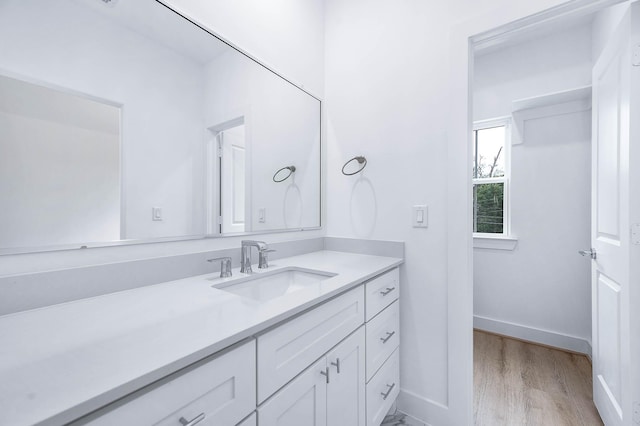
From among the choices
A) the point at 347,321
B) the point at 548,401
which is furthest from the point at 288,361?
the point at 548,401

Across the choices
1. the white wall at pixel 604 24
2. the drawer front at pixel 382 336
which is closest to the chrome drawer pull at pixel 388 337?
the drawer front at pixel 382 336

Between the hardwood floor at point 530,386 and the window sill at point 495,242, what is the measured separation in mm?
849

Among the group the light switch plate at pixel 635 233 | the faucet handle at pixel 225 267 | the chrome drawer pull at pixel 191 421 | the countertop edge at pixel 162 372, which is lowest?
the chrome drawer pull at pixel 191 421

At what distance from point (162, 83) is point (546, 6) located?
64.7 inches

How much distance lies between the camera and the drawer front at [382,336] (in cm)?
122

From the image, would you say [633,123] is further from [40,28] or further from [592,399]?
[40,28]

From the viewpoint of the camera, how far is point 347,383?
1041mm

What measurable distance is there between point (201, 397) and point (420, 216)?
1284mm

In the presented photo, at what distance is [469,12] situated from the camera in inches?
55.1

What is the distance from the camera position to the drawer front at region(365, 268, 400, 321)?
1.23 metres

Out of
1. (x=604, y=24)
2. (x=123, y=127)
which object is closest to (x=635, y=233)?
(x=604, y=24)

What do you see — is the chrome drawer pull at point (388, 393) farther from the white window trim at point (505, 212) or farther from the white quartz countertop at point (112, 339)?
the white window trim at point (505, 212)

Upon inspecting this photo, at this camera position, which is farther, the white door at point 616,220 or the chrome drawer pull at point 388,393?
the chrome drawer pull at point 388,393

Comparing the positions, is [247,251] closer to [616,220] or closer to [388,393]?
[388,393]
